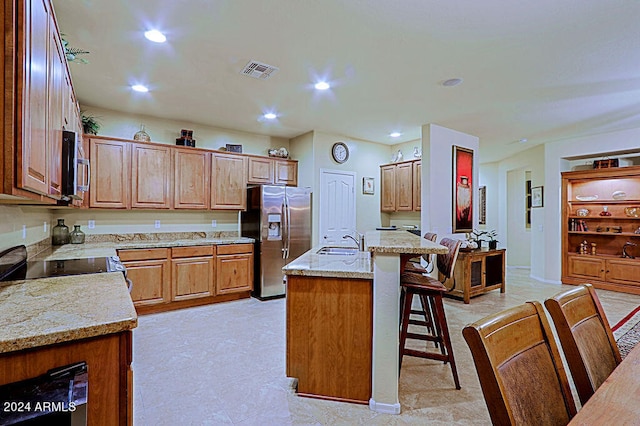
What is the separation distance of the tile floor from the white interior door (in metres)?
2.04

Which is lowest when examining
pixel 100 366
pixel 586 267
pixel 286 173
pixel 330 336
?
pixel 586 267

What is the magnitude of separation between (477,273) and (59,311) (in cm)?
502

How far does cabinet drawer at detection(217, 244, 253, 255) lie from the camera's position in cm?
457

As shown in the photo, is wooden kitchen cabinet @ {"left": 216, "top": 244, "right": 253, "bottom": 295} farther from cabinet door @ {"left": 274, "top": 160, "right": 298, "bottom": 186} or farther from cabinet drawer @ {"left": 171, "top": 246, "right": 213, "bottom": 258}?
cabinet door @ {"left": 274, "top": 160, "right": 298, "bottom": 186}

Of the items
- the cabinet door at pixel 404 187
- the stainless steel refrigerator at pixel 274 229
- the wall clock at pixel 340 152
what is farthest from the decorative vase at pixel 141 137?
the cabinet door at pixel 404 187

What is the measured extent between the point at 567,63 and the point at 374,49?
1.80 metres

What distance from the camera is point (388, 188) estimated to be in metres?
6.07

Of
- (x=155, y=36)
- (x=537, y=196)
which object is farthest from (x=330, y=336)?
(x=537, y=196)

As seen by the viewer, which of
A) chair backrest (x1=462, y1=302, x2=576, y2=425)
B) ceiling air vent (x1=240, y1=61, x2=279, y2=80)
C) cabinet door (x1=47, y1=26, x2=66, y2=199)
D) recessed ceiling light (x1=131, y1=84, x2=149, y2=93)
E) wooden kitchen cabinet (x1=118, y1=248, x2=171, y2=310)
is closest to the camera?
chair backrest (x1=462, y1=302, x2=576, y2=425)

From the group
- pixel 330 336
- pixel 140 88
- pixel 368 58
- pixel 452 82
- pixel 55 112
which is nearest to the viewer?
pixel 55 112

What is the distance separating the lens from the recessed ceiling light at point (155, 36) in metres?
2.50

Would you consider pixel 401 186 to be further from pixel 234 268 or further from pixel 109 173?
pixel 109 173

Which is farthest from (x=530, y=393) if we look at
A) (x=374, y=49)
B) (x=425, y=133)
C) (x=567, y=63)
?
(x=425, y=133)

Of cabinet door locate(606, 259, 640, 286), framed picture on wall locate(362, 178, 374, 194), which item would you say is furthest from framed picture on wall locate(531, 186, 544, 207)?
framed picture on wall locate(362, 178, 374, 194)
